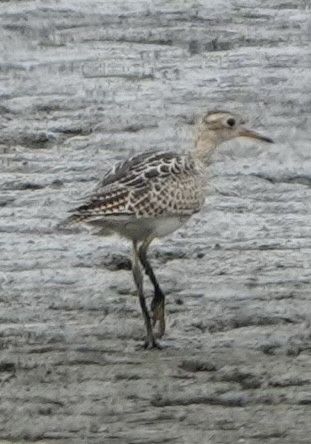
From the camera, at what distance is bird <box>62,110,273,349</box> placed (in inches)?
456

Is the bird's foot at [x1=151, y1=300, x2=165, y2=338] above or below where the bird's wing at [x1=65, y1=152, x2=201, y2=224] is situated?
below

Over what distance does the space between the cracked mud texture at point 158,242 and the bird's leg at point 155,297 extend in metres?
0.11

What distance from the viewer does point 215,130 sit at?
12.9 metres

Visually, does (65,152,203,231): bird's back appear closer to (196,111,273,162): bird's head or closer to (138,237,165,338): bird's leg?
(138,237,165,338): bird's leg

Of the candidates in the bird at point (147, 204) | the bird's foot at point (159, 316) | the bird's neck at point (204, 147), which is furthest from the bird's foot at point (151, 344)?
the bird's neck at point (204, 147)

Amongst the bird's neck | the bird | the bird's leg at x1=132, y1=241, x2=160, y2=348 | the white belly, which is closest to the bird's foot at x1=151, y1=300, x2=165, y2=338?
the bird

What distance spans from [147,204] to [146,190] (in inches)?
3.6

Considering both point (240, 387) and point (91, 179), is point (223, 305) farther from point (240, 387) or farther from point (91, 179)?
point (91, 179)

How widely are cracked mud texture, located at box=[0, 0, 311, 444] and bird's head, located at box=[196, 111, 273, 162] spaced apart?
0.75m

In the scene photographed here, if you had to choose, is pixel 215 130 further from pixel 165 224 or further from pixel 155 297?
pixel 155 297

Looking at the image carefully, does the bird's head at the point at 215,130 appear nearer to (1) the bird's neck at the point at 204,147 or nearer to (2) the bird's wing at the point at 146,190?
(1) the bird's neck at the point at 204,147

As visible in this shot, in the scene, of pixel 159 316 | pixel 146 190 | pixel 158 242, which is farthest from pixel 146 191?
pixel 158 242

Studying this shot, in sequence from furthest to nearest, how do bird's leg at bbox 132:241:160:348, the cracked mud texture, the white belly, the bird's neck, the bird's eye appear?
the bird's eye < the bird's neck < the white belly < bird's leg at bbox 132:241:160:348 < the cracked mud texture

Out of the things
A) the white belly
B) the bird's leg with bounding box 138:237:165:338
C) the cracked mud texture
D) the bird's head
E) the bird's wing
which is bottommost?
the cracked mud texture
